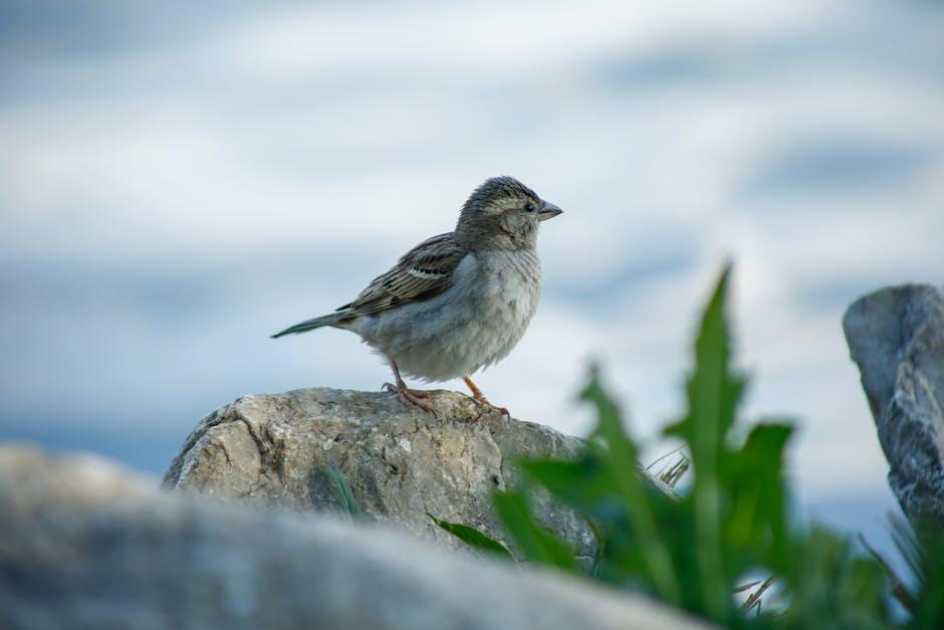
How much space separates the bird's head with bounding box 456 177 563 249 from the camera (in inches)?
329

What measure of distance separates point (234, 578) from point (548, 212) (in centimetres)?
753

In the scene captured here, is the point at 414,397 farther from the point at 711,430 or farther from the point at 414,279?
the point at 711,430

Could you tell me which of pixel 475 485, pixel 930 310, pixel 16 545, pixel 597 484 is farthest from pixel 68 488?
pixel 930 310

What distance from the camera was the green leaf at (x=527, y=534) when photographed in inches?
78.7

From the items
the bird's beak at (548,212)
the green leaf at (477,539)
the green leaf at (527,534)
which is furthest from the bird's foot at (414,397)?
the green leaf at (527,534)

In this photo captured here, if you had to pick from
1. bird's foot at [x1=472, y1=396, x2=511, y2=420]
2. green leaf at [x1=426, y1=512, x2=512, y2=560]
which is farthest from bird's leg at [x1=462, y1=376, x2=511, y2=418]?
green leaf at [x1=426, y1=512, x2=512, y2=560]

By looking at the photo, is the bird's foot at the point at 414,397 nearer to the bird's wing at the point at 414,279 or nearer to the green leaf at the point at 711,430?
the bird's wing at the point at 414,279

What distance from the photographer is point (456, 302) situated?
7.73 metres

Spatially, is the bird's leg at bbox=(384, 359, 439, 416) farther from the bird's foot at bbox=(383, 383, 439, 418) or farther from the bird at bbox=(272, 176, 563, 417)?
the bird at bbox=(272, 176, 563, 417)

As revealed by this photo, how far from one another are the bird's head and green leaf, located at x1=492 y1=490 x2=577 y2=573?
244 inches

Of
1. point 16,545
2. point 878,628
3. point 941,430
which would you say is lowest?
point 941,430

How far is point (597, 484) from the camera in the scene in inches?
71.9

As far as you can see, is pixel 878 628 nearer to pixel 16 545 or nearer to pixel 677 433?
pixel 677 433

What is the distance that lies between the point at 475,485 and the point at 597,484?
3.40 metres
